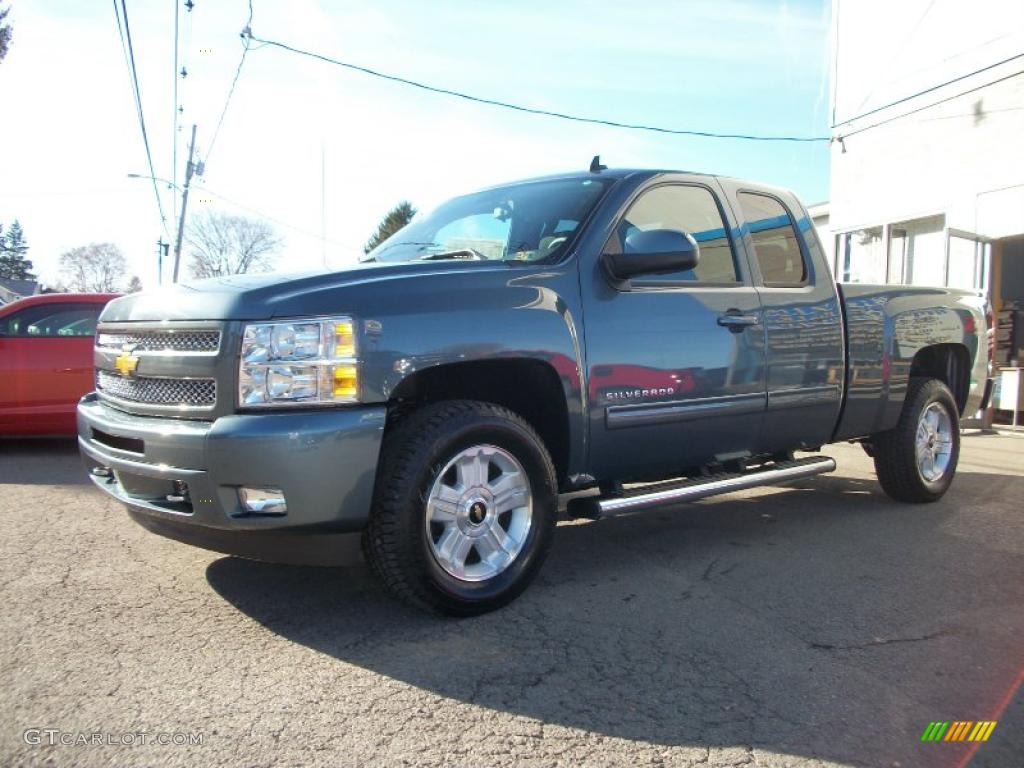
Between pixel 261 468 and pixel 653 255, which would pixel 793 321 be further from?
pixel 261 468

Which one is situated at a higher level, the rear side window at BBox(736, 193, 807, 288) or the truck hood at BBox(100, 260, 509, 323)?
the rear side window at BBox(736, 193, 807, 288)

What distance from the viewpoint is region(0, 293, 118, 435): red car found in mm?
7520

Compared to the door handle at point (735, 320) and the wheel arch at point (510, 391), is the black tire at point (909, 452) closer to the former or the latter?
the door handle at point (735, 320)

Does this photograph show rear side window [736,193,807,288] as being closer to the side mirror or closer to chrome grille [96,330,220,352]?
the side mirror

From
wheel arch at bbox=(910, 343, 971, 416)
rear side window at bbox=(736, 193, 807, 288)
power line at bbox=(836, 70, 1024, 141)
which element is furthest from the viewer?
power line at bbox=(836, 70, 1024, 141)

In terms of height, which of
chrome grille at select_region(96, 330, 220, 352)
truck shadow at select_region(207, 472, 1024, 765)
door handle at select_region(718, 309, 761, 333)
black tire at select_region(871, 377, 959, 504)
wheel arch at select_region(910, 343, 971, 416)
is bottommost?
truck shadow at select_region(207, 472, 1024, 765)

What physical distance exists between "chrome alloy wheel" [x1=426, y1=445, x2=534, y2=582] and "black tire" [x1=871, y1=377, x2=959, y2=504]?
A: 126 inches

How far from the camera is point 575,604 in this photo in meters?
3.59

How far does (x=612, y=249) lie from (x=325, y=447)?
1.73 metres

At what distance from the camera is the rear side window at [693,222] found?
13.8ft

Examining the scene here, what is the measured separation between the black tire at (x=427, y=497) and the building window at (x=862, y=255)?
1210 cm

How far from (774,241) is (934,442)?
216 centimetres

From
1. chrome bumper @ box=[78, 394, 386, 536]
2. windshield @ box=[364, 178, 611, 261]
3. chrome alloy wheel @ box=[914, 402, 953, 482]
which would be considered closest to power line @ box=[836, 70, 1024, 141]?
chrome alloy wheel @ box=[914, 402, 953, 482]

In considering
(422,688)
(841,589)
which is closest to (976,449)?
(841,589)
